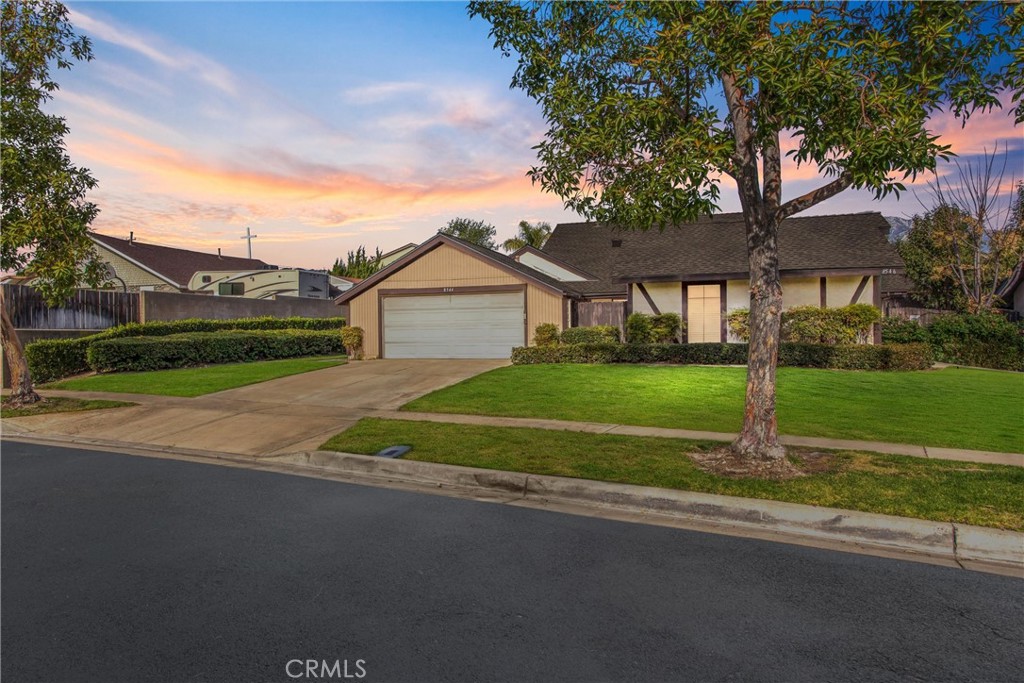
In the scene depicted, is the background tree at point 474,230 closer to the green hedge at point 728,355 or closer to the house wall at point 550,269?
the house wall at point 550,269

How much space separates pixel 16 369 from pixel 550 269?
21.5 m

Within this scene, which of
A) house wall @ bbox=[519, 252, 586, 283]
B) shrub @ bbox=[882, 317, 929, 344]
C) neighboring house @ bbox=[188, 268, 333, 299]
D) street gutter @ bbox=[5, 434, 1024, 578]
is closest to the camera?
street gutter @ bbox=[5, 434, 1024, 578]

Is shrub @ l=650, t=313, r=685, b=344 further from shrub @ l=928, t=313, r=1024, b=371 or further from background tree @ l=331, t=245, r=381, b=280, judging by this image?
background tree @ l=331, t=245, r=381, b=280

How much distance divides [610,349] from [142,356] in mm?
14365

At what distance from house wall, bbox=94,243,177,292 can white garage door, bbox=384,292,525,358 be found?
1644 cm

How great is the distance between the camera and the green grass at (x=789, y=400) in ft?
31.7

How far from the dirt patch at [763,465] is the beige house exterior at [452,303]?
1416 centimetres

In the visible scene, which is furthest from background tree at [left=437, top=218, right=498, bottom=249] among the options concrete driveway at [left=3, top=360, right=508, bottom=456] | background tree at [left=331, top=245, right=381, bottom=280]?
concrete driveway at [left=3, top=360, right=508, bottom=456]

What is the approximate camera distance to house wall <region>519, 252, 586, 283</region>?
97.1ft

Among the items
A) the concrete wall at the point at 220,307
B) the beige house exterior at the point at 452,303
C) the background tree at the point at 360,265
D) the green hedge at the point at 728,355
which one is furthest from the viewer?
the background tree at the point at 360,265

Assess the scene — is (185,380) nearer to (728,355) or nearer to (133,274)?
(728,355)

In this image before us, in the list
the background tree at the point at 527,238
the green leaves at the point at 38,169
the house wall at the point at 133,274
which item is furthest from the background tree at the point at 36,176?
the background tree at the point at 527,238

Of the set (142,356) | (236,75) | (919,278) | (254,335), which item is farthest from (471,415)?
(919,278)

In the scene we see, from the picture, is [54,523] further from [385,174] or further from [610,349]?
[385,174]
